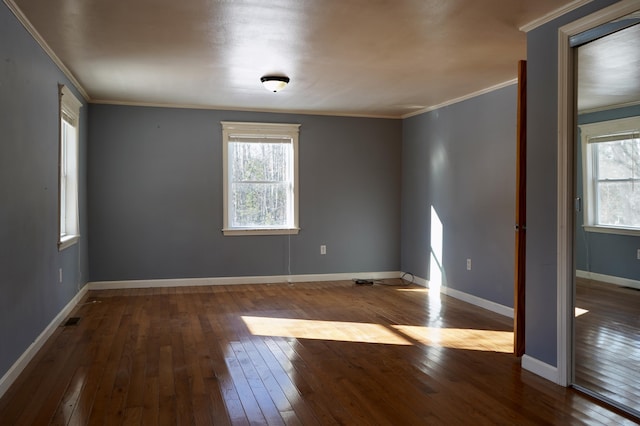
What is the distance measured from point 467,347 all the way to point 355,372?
1.07 metres

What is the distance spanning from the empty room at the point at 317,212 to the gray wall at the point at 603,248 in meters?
0.02

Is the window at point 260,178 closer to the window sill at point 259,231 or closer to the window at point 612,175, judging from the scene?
the window sill at point 259,231

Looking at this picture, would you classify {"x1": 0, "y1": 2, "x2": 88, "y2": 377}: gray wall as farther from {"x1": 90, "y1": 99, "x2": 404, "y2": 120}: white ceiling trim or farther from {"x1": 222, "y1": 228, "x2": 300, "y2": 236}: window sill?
{"x1": 222, "y1": 228, "x2": 300, "y2": 236}: window sill

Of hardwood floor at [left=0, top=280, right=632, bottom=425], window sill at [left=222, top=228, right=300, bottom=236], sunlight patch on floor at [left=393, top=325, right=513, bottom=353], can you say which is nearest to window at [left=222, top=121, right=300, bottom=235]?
window sill at [left=222, top=228, right=300, bottom=236]

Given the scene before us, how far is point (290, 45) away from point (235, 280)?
3651 mm

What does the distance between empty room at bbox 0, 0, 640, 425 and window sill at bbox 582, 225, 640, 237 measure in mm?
16

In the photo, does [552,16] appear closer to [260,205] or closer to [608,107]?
[608,107]

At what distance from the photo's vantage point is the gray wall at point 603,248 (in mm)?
2906

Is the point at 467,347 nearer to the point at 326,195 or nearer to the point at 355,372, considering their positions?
the point at 355,372

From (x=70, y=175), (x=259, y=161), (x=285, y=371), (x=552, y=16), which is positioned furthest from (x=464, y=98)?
(x=70, y=175)

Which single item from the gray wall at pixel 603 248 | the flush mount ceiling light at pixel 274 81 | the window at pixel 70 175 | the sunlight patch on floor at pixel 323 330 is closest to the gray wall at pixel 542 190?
the gray wall at pixel 603 248

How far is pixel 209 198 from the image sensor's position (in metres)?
6.57

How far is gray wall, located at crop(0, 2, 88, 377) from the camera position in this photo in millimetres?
3023

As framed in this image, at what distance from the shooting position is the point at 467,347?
3.96 meters
